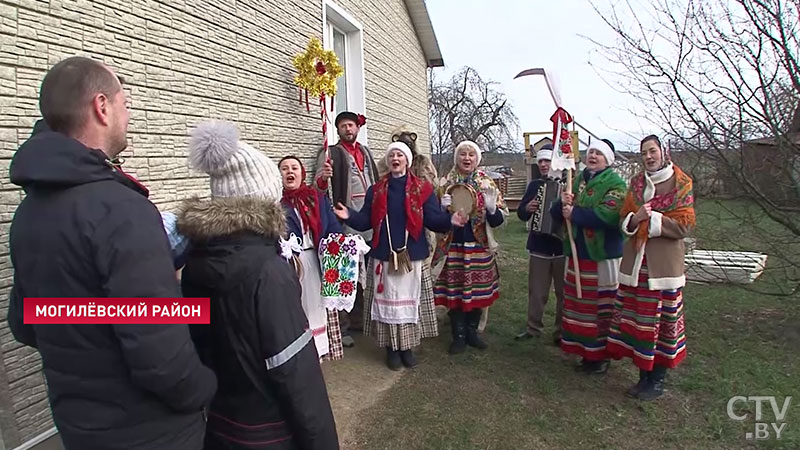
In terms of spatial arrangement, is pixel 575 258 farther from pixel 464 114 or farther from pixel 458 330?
pixel 464 114

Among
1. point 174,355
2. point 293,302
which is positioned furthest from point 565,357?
point 174,355

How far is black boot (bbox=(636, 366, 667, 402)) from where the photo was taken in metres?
3.62

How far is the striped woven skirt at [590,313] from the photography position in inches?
155

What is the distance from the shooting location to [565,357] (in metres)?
4.45

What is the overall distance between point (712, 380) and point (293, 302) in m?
3.67

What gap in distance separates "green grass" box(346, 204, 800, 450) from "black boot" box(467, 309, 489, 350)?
0.40 feet

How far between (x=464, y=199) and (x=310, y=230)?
1.41m

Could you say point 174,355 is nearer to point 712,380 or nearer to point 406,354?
point 406,354

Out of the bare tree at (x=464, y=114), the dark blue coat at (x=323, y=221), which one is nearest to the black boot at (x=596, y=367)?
the dark blue coat at (x=323, y=221)

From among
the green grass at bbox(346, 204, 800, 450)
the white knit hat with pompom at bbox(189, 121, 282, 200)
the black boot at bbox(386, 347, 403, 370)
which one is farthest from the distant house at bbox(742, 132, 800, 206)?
the white knit hat with pompom at bbox(189, 121, 282, 200)

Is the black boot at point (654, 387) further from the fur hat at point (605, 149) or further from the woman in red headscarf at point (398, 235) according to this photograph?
the woman in red headscarf at point (398, 235)

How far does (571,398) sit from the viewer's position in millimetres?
3711

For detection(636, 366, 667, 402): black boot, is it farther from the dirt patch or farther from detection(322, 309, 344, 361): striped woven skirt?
detection(322, 309, 344, 361): striped woven skirt
